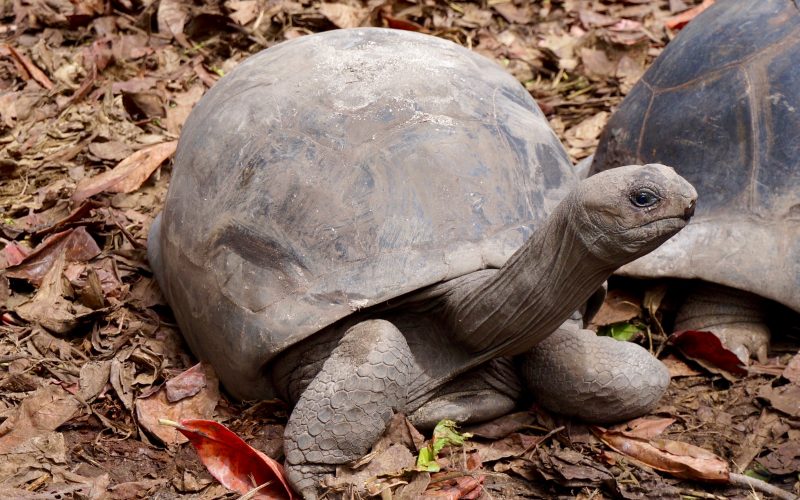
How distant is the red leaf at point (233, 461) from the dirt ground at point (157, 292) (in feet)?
0.18

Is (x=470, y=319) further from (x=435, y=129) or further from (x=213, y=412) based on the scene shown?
(x=213, y=412)

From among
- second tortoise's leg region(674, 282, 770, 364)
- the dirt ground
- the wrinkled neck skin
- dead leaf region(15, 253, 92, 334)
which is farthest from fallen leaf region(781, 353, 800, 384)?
dead leaf region(15, 253, 92, 334)

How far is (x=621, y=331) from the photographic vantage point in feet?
13.8

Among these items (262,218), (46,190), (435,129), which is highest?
(435,129)

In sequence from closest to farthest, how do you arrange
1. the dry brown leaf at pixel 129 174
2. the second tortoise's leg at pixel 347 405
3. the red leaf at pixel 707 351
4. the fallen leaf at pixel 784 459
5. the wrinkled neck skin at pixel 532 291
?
the wrinkled neck skin at pixel 532 291, the second tortoise's leg at pixel 347 405, the fallen leaf at pixel 784 459, the red leaf at pixel 707 351, the dry brown leaf at pixel 129 174

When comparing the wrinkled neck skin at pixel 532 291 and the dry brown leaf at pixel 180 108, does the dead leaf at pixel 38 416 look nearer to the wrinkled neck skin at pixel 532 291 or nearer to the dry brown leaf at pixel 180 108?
the wrinkled neck skin at pixel 532 291

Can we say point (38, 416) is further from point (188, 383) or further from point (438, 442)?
point (438, 442)

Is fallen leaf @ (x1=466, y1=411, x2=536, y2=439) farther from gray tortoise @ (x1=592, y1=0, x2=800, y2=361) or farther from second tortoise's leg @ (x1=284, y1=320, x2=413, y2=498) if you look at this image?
gray tortoise @ (x1=592, y1=0, x2=800, y2=361)

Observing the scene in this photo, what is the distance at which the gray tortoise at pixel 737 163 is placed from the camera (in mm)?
3947

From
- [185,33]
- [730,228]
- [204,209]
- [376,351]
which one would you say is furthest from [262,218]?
[185,33]

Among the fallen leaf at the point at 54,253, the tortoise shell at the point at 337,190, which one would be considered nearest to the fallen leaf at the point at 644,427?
the tortoise shell at the point at 337,190

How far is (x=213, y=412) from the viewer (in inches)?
143

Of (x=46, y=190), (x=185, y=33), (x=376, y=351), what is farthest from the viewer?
(x=185, y=33)

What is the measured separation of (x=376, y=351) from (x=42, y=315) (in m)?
1.66
